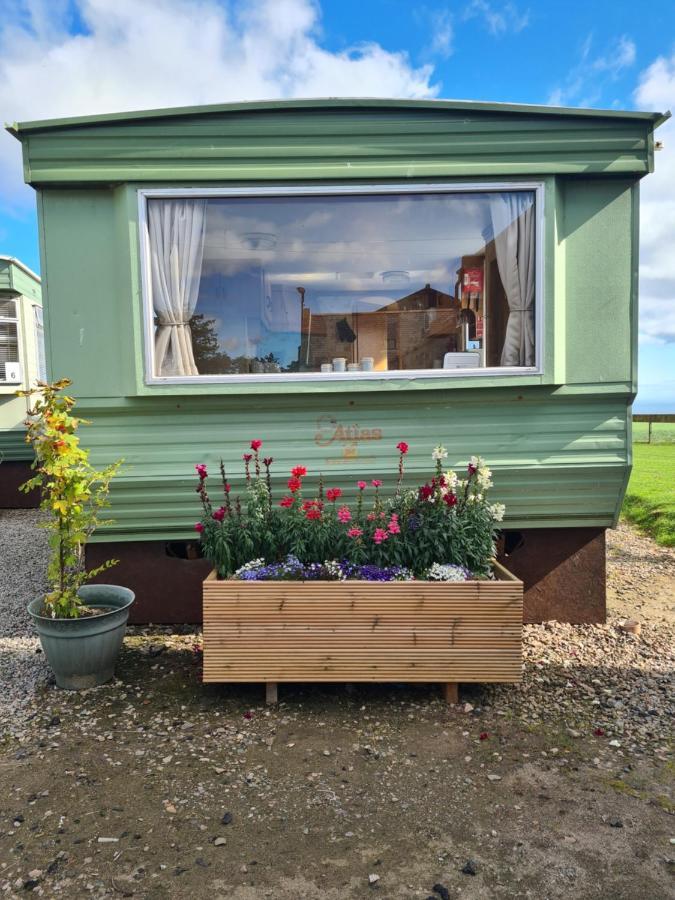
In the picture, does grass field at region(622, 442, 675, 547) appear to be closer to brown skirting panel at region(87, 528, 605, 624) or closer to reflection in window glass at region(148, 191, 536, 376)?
brown skirting panel at region(87, 528, 605, 624)

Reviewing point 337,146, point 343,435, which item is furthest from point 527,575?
point 337,146

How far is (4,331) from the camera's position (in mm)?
9758

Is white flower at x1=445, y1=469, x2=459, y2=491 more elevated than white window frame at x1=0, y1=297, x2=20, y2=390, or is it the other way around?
white window frame at x1=0, y1=297, x2=20, y2=390

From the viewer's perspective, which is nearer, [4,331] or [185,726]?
[185,726]

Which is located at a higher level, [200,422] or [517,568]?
[200,422]

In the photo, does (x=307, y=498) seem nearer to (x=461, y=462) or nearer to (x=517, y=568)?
(x=461, y=462)

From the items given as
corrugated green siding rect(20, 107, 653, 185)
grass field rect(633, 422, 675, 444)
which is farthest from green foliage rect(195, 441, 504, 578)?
grass field rect(633, 422, 675, 444)

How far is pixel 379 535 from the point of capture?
348 centimetres

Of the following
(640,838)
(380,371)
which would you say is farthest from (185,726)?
(380,371)

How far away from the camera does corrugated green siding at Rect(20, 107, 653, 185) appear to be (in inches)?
152

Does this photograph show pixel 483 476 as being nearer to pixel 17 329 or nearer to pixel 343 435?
pixel 343 435

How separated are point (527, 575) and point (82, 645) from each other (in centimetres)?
280

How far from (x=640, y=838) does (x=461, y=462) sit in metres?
2.24

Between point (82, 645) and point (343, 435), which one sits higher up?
point (343, 435)
